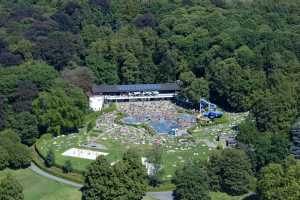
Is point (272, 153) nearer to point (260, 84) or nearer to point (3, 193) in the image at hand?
point (260, 84)

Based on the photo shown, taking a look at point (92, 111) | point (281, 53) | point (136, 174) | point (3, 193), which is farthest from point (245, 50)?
point (3, 193)

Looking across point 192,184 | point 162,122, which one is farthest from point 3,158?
point 162,122

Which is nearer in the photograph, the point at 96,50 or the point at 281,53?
the point at 281,53

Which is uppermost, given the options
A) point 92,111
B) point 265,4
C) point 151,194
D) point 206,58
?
point 265,4

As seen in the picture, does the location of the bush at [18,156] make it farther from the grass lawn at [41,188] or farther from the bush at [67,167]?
the bush at [67,167]

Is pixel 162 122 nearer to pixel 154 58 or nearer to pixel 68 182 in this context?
pixel 68 182

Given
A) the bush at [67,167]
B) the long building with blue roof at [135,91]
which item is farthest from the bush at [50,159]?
the long building with blue roof at [135,91]
